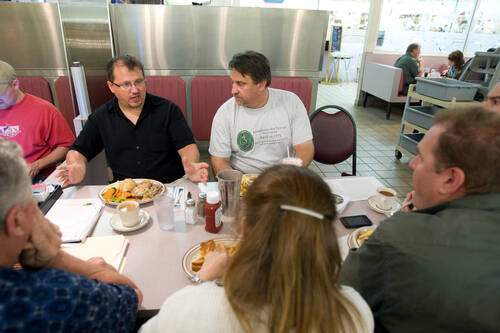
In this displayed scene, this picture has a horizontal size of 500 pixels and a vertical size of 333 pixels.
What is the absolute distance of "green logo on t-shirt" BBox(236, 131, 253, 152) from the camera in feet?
7.11

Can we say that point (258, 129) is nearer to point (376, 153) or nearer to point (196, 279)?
point (196, 279)

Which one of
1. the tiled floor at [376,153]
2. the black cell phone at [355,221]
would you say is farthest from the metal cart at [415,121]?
the black cell phone at [355,221]

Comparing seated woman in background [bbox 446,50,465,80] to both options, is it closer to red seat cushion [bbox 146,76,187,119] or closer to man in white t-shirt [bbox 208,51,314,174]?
red seat cushion [bbox 146,76,187,119]

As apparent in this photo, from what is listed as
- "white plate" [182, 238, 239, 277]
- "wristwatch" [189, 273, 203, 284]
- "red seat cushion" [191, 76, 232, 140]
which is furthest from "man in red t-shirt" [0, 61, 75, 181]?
"red seat cushion" [191, 76, 232, 140]

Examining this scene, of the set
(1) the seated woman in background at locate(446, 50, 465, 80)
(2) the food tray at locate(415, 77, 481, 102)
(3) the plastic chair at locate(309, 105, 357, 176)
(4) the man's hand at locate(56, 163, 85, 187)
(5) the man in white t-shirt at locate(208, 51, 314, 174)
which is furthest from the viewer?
(1) the seated woman in background at locate(446, 50, 465, 80)

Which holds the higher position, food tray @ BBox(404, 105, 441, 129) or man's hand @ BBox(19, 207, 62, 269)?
man's hand @ BBox(19, 207, 62, 269)

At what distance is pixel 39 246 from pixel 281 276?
2.08ft

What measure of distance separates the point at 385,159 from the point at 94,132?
3.84m

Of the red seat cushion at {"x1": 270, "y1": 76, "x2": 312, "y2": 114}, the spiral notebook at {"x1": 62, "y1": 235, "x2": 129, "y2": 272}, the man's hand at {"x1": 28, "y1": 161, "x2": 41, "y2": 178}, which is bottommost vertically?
the man's hand at {"x1": 28, "y1": 161, "x2": 41, "y2": 178}

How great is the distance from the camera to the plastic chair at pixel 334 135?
98.7 inches

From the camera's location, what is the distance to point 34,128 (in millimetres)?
2158

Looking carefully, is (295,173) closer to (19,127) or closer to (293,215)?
(293,215)

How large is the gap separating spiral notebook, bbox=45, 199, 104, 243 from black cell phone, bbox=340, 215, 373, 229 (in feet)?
3.74

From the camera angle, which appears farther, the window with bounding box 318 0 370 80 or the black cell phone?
the window with bounding box 318 0 370 80
